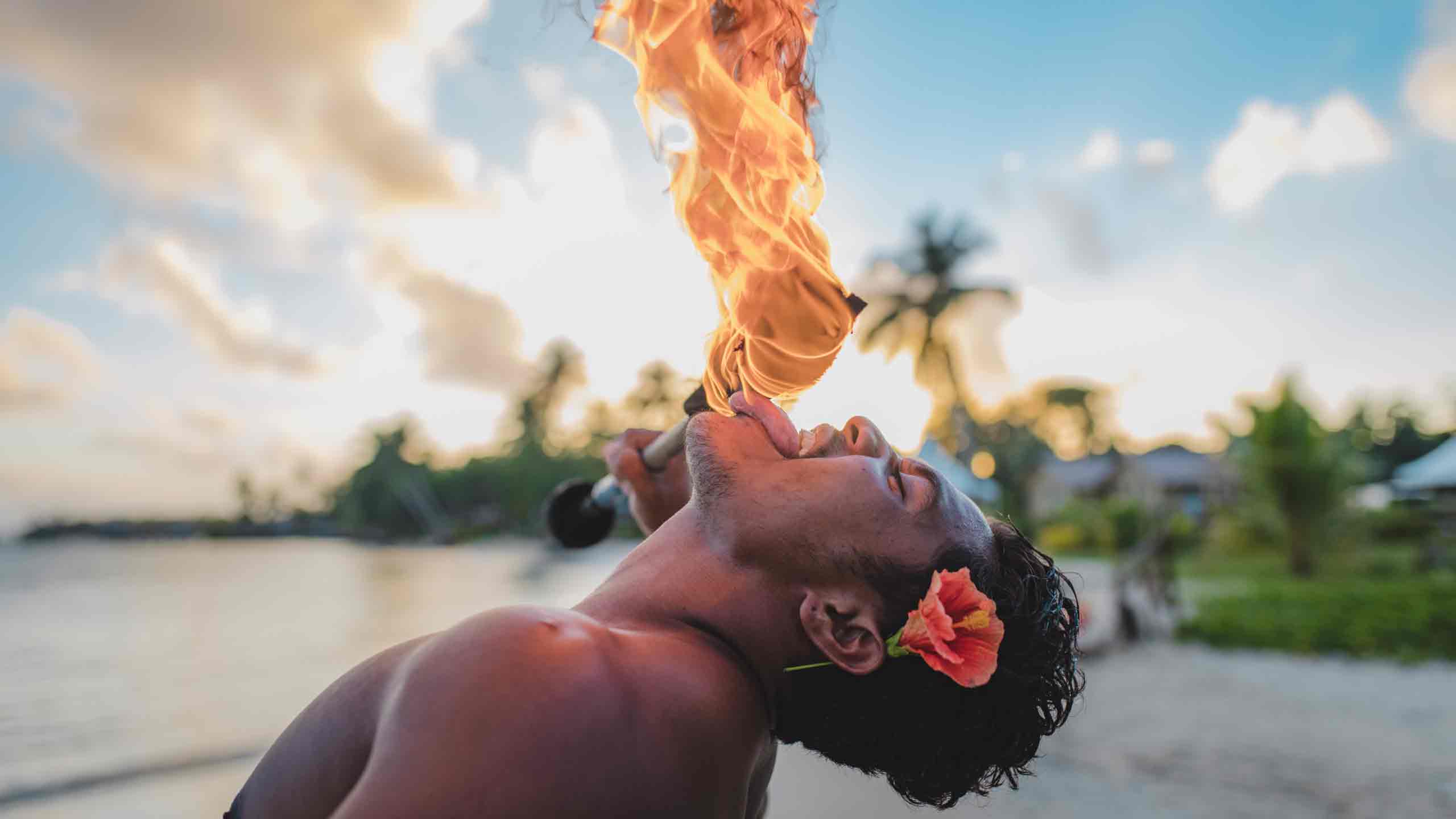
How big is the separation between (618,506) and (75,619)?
1237cm

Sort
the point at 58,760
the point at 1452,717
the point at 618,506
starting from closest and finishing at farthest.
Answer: the point at 618,506, the point at 58,760, the point at 1452,717

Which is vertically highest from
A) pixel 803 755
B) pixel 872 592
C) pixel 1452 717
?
pixel 872 592

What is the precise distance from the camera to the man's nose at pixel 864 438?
1568 mm

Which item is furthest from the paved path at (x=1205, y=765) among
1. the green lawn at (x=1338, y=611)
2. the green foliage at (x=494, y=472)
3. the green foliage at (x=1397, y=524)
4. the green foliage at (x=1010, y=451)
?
the green foliage at (x=494, y=472)

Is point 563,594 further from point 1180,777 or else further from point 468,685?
point 468,685

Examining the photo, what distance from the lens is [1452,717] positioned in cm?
632

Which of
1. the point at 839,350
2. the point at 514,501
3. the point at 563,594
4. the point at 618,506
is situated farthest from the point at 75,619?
the point at 514,501

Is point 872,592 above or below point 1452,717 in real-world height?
above

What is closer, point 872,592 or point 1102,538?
point 872,592

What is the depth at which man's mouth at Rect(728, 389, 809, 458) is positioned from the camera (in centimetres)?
154

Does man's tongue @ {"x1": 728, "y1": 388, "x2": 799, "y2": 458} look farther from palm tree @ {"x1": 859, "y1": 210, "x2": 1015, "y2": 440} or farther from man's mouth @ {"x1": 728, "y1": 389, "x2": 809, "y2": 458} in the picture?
palm tree @ {"x1": 859, "y1": 210, "x2": 1015, "y2": 440}

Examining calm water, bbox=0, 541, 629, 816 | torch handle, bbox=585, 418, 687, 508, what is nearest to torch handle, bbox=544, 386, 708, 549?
torch handle, bbox=585, 418, 687, 508

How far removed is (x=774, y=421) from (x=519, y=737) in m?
0.76

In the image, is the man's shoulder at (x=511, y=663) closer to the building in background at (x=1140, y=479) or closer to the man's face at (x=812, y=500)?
the man's face at (x=812, y=500)
